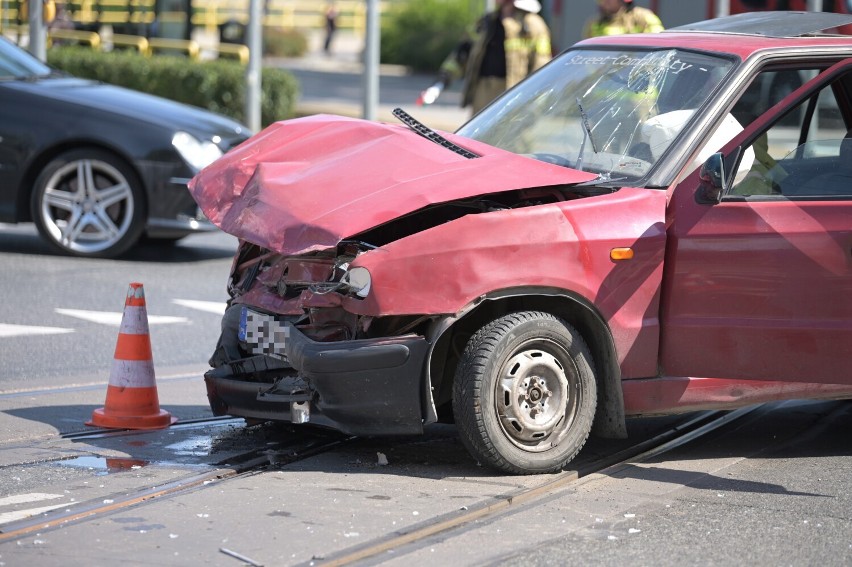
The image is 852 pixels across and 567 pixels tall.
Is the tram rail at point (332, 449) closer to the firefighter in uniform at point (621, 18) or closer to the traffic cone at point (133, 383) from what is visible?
the traffic cone at point (133, 383)

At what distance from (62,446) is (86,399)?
40.2 inches

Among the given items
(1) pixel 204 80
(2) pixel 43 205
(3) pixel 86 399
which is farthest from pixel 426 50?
(3) pixel 86 399

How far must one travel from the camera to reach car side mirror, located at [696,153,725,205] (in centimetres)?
564

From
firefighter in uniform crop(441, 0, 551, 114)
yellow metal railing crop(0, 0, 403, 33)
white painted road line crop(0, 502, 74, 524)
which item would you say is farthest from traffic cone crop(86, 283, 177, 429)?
yellow metal railing crop(0, 0, 403, 33)

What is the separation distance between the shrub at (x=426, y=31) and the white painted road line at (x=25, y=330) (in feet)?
110

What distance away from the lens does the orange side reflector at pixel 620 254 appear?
562 cm

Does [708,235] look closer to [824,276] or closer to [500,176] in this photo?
[824,276]

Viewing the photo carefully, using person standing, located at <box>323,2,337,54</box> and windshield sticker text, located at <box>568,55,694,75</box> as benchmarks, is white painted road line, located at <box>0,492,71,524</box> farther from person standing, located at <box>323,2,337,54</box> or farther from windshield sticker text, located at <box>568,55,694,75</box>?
person standing, located at <box>323,2,337,54</box>

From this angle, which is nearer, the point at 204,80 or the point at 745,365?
the point at 745,365

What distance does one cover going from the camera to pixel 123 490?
5305 mm

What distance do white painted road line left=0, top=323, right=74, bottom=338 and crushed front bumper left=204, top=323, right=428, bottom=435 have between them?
3.20 meters

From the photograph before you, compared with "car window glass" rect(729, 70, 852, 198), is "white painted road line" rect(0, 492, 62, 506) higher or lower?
lower

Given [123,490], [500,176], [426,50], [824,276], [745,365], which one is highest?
[426,50]

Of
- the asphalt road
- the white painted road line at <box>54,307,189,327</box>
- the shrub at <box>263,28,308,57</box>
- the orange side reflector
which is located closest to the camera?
the asphalt road
